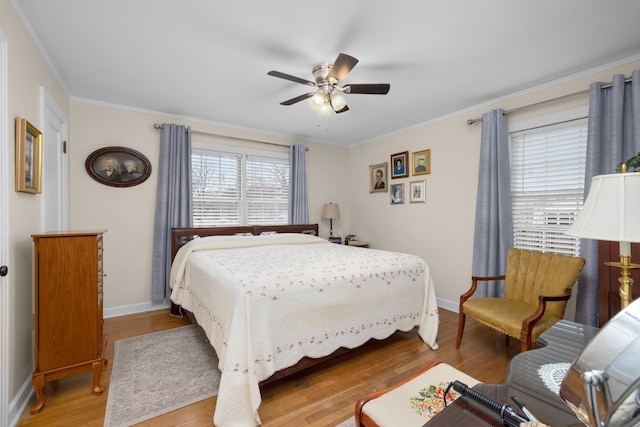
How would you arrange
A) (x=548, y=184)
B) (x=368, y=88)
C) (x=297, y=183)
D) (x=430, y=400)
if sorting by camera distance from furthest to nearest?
(x=297, y=183), (x=548, y=184), (x=368, y=88), (x=430, y=400)

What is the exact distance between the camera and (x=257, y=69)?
259cm

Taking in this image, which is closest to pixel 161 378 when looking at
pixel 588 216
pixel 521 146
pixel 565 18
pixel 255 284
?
pixel 255 284

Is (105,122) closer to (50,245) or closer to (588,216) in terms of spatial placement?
(50,245)

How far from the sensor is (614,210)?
3.62ft

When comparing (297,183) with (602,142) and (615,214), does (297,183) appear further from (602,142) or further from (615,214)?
(615,214)

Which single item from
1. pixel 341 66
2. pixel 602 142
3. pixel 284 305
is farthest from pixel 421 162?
pixel 284 305

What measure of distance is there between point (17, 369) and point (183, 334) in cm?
127

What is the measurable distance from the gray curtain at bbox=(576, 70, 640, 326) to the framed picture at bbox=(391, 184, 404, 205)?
87.3 inches

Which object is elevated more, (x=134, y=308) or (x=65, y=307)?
(x=65, y=307)

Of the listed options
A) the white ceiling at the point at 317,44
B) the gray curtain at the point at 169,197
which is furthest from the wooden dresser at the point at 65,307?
the gray curtain at the point at 169,197

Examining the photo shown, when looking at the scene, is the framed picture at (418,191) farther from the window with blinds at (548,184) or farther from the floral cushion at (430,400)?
the floral cushion at (430,400)

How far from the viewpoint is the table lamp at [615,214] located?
1.06 metres

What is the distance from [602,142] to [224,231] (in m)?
4.24

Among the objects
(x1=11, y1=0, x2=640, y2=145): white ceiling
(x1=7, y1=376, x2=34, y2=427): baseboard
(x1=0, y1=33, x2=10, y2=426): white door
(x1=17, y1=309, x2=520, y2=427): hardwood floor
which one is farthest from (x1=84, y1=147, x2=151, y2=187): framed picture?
(x1=7, y1=376, x2=34, y2=427): baseboard
